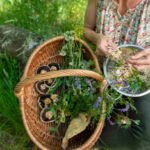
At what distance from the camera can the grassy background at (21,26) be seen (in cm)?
130

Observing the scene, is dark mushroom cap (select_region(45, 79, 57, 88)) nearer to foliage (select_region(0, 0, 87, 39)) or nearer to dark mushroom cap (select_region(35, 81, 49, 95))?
dark mushroom cap (select_region(35, 81, 49, 95))

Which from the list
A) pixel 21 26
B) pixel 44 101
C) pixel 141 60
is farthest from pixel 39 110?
pixel 21 26

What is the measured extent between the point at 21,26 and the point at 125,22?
1067mm

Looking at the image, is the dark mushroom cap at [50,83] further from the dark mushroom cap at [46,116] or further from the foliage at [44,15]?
the foliage at [44,15]

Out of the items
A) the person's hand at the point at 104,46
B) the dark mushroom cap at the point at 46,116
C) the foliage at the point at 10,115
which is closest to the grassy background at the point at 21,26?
the foliage at the point at 10,115

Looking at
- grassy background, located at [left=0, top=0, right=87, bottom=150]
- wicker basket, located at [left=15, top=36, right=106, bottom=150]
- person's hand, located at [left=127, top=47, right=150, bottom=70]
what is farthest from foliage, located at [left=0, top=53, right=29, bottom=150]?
person's hand, located at [left=127, top=47, right=150, bottom=70]

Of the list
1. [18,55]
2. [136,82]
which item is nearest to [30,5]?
[18,55]

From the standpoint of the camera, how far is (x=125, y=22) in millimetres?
1162

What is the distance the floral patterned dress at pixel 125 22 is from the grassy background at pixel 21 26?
0.67 feet

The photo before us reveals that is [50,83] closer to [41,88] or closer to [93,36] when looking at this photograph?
[41,88]

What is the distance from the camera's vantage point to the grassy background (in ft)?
4.27

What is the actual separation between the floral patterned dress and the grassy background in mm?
204

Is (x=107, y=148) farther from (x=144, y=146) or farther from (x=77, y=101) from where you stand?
(x=77, y=101)

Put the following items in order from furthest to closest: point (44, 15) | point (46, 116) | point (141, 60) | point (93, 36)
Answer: point (44, 15)
point (93, 36)
point (46, 116)
point (141, 60)
